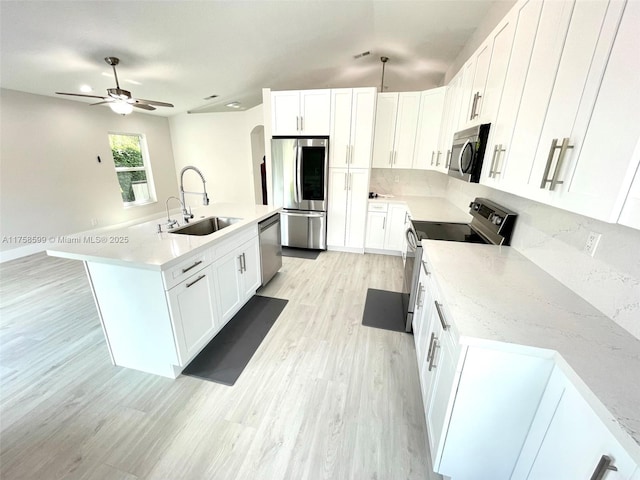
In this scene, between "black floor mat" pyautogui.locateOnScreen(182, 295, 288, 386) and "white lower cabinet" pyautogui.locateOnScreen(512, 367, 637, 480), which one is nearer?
"white lower cabinet" pyautogui.locateOnScreen(512, 367, 637, 480)

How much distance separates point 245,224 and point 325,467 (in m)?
1.92

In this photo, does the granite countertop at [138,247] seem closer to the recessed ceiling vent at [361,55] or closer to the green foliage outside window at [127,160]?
the recessed ceiling vent at [361,55]

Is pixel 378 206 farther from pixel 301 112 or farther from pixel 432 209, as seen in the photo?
pixel 301 112

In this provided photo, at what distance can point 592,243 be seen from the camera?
1.21m

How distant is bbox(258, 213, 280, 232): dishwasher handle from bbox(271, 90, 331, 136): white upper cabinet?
5.24 ft

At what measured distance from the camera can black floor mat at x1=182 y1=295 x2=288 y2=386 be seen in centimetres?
195

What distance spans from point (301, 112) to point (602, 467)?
13.7 ft

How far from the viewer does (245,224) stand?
2.49 m

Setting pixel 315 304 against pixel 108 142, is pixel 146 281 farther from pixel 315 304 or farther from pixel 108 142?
pixel 108 142

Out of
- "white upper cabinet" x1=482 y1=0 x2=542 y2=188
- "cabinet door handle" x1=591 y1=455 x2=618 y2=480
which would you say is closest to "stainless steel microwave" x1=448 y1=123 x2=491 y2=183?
"white upper cabinet" x1=482 y1=0 x2=542 y2=188

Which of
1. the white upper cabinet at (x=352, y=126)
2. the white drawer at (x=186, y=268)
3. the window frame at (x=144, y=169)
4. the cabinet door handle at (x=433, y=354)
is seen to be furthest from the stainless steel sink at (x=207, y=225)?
the window frame at (x=144, y=169)

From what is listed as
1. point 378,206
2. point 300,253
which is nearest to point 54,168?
point 300,253

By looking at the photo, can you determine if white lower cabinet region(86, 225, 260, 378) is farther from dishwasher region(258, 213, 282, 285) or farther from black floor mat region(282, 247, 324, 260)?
black floor mat region(282, 247, 324, 260)

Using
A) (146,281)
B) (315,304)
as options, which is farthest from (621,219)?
(315,304)
